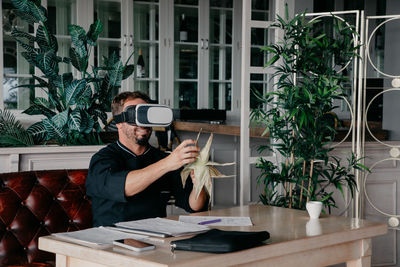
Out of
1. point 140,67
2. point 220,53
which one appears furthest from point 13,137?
point 220,53

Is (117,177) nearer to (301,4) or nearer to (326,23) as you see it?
(301,4)

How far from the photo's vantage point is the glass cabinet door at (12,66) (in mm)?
5660

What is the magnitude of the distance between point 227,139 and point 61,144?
241cm

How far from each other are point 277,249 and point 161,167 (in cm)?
64

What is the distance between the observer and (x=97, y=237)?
1961 mm

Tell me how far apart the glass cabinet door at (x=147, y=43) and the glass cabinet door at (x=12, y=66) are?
1.10m

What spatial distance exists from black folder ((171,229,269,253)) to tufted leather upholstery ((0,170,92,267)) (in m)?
1.16

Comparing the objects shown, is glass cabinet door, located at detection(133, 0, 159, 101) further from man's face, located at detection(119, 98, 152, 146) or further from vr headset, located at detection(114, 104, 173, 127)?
vr headset, located at detection(114, 104, 173, 127)

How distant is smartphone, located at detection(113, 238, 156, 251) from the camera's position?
179cm

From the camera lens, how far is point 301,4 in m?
4.84

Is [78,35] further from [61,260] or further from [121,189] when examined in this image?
[61,260]

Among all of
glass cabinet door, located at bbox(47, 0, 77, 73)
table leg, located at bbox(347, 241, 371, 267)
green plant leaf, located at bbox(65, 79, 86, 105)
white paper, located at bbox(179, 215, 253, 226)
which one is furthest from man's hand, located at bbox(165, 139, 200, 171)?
glass cabinet door, located at bbox(47, 0, 77, 73)

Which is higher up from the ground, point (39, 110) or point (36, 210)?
point (39, 110)

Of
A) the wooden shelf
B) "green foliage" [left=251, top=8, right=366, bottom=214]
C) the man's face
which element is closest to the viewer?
the man's face
